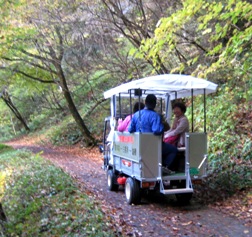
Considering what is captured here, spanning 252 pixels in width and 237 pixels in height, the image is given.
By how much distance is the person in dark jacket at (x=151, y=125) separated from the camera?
779 centimetres

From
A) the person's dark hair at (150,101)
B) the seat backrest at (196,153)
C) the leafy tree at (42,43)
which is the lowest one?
the seat backrest at (196,153)

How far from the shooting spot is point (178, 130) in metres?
8.45

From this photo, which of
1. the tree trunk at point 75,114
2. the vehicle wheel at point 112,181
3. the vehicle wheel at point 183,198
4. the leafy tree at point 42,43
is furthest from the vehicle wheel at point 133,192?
the tree trunk at point 75,114

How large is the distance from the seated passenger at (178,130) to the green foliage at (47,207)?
2345 millimetres

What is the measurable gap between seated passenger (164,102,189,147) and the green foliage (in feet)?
7.70

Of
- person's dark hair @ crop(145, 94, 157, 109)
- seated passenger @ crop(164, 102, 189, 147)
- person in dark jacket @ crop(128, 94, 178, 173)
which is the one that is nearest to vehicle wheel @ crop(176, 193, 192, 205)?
person in dark jacket @ crop(128, 94, 178, 173)

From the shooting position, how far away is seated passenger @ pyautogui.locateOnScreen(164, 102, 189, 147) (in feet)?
27.7

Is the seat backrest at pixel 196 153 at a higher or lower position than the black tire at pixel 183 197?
higher

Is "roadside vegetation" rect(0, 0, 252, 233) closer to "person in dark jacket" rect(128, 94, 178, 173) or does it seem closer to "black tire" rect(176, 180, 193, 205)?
"black tire" rect(176, 180, 193, 205)

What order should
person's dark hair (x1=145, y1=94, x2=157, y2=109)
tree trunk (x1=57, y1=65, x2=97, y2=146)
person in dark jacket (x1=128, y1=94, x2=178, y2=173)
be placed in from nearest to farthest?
A: person in dark jacket (x1=128, y1=94, x2=178, y2=173)
person's dark hair (x1=145, y1=94, x2=157, y2=109)
tree trunk (x1=57, y1=65, x2=97, y2=146)

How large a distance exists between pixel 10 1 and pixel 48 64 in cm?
899

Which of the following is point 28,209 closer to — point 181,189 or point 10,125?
point 181,189

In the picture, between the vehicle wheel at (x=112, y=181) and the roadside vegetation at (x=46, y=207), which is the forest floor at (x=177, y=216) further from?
the roadside vegetation at (x=46, y=207)

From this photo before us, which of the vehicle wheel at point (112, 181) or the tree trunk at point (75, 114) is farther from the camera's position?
the tree trunk at point (75, 114)
